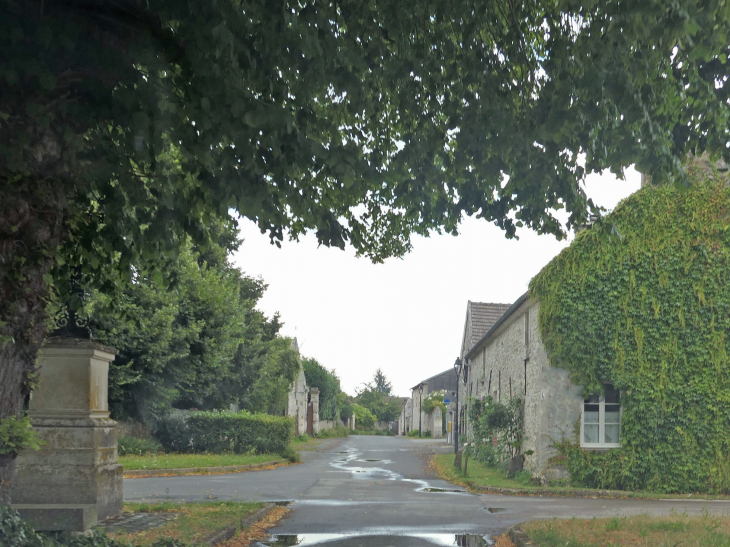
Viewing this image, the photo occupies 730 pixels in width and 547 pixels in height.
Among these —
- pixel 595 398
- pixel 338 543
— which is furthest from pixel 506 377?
pixel 338 543

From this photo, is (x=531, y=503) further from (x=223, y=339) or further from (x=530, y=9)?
(x=223, y=339)

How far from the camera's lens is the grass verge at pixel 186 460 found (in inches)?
700

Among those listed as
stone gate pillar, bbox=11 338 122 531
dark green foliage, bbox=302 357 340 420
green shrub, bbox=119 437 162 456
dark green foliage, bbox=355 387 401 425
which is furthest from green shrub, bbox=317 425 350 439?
stone gate pillar, bbox=11 338 122 531

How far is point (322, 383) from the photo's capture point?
6366 cm

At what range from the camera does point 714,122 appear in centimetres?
663

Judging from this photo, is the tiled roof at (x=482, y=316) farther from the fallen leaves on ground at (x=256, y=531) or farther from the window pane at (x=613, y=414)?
the fallen leaves on ground at (x=256, y=531)

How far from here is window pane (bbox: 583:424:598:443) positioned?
15938mm

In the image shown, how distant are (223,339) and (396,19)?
63.8 feet

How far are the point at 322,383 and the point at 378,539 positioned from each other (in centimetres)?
5588

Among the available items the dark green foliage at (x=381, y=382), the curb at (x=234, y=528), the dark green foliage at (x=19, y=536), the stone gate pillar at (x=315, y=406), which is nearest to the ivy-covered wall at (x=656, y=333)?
the curb at (x=234, y=528)

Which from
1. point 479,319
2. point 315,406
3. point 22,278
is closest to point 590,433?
point 22,278

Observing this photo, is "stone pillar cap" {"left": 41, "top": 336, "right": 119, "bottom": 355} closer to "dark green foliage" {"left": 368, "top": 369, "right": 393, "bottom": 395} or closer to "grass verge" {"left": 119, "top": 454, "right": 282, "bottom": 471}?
"grass verge" {"left": 119, "top": 454, "right": 282, "bottom": 471}

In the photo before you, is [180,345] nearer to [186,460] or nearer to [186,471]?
[186,460]

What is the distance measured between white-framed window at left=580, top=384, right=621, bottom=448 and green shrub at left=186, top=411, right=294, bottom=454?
1194 centimetres
